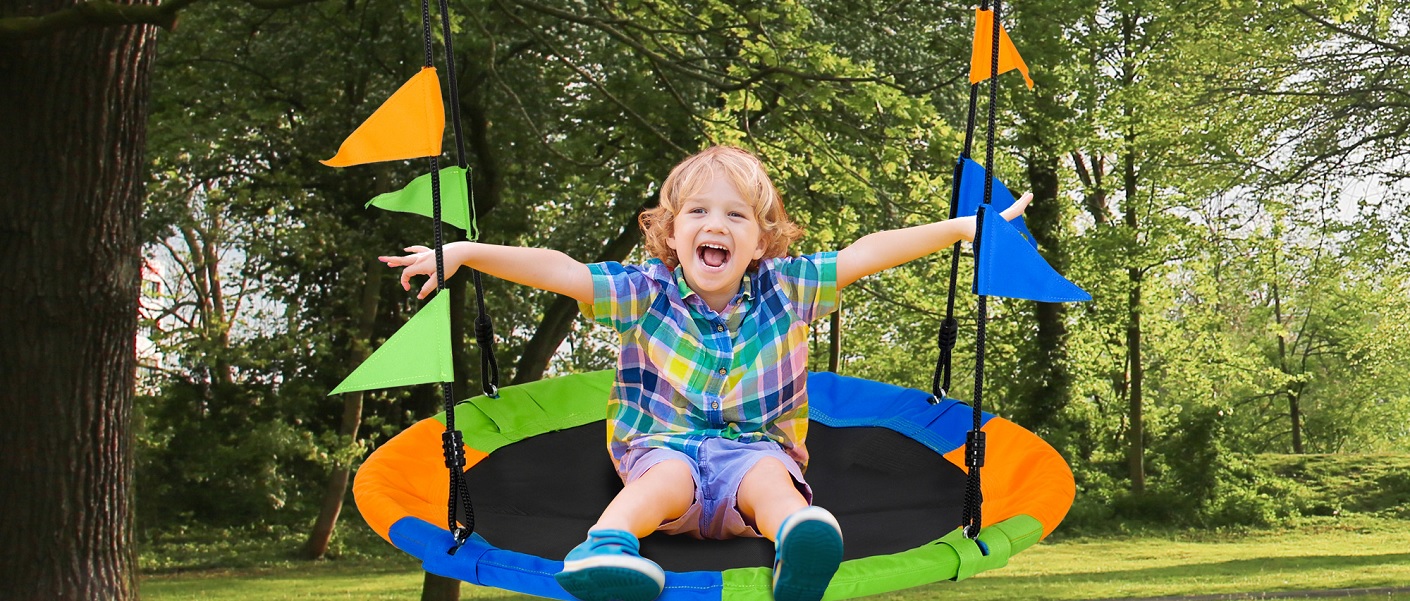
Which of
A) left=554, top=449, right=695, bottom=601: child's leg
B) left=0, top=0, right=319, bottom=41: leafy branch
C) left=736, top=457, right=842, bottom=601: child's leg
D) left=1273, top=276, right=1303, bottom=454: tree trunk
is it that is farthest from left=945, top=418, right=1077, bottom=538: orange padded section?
left=1273, top=276, right=1303, bottom=454: tree trunk

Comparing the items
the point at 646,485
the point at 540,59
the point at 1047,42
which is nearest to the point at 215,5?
the point at 540,59

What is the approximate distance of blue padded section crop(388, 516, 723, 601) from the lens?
1.63 meters

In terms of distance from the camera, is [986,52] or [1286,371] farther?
[1286,371]

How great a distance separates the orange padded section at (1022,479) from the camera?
6.89 ft

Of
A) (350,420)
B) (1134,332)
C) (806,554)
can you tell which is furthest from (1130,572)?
(806,554)

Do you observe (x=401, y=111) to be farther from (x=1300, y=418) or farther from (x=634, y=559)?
(x=1300, y=418)

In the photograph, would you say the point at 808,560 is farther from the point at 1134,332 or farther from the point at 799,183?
the point at 1134,332

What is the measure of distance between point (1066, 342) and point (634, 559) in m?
10.8

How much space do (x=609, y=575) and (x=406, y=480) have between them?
0.91 metres

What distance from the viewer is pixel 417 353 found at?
5.74 ft

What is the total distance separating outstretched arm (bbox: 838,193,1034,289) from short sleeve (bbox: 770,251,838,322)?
2 centimetres

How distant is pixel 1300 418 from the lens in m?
17.7

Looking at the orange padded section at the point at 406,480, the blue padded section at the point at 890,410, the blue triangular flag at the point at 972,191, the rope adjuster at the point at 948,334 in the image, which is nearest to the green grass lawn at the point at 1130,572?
the blue padded section at the point at 890,410

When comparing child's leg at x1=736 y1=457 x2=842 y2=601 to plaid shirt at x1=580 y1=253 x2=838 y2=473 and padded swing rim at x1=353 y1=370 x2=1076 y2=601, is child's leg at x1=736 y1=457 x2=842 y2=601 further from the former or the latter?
plaid shirt at x1=580 y1=253 x2=838 y2=473
